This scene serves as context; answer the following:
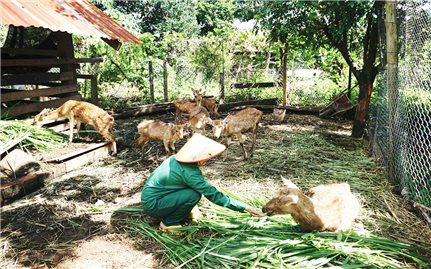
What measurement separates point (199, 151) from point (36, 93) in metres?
5.91

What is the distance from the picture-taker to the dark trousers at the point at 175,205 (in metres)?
4.01

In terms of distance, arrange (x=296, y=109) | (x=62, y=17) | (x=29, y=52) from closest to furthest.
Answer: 1. (x=62, y=17)
2. (x=29, y=52)
3. (x=296, y=109)

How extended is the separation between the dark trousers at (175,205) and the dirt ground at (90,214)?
38cm

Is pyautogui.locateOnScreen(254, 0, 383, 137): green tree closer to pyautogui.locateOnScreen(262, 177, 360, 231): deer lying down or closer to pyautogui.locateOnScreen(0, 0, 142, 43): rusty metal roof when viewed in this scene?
pyautogui.locateOnScreen(0, 0, 142, 43): rusty metal roof

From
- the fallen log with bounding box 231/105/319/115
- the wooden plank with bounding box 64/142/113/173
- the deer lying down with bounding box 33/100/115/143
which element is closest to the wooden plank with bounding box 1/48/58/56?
the deer lying down with bounding box 33/100/115/143

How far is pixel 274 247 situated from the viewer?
359cm

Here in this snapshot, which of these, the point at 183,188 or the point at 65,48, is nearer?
the point at 183,188

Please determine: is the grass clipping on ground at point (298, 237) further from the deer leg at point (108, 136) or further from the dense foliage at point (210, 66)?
the dense foliage at point (210, 66)

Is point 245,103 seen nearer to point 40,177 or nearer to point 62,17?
point 62,17

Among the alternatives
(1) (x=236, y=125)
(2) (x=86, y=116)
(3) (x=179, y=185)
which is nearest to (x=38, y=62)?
(2) (x=86, y=116)

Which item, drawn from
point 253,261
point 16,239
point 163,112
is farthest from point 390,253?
point 163,112

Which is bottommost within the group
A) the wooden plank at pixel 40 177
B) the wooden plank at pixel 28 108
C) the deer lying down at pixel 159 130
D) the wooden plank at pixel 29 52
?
the wooden plank at pixel 40 177

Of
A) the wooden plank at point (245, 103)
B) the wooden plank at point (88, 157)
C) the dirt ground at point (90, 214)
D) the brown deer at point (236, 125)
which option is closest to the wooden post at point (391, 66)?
the dirt ground at point (90, 214)

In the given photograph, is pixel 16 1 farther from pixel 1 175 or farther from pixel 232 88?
pixel 232 88
